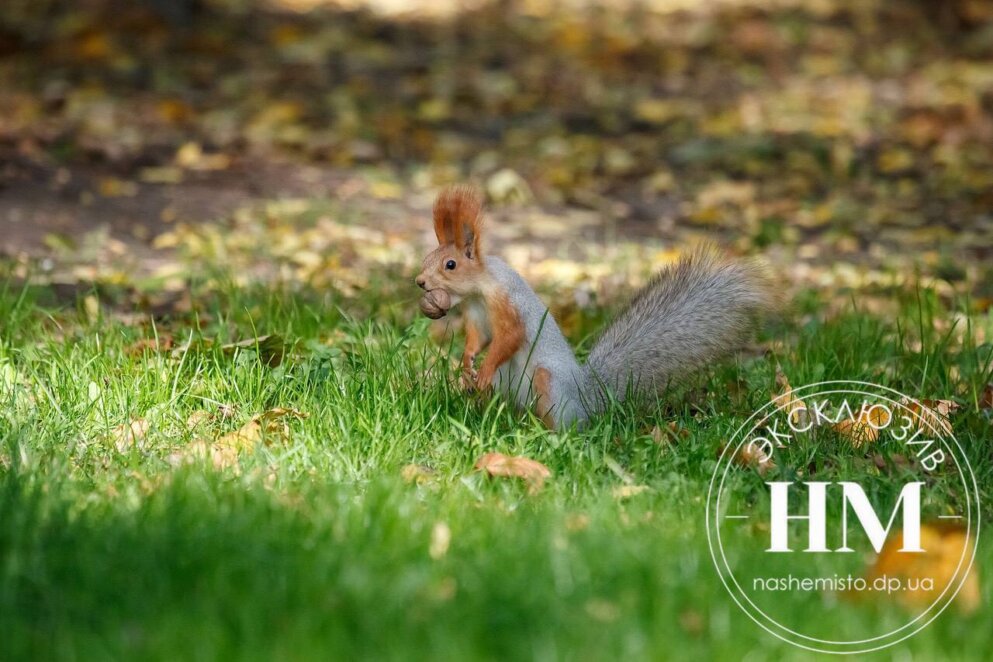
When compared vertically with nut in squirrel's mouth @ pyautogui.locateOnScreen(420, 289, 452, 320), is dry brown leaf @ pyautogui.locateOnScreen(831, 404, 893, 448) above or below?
below

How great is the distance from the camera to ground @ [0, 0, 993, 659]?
211 cm

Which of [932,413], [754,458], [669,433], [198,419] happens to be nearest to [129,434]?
[198,419]

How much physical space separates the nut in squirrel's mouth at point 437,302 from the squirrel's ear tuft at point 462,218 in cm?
10

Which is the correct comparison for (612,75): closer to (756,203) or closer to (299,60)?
(299,60)

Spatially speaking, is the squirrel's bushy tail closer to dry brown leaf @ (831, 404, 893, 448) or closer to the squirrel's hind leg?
the squirrel's hind leg

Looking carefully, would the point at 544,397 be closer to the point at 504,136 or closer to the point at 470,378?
the point at 470,378

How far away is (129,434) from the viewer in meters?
2.90

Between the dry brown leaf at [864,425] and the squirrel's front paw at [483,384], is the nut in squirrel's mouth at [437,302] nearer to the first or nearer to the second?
the squirrel's front paw at [483,384]

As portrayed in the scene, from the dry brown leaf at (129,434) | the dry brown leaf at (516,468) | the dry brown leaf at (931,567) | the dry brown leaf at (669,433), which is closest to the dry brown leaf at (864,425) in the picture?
the dry brown leaf at (669,433)

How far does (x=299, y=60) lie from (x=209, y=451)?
631 cm

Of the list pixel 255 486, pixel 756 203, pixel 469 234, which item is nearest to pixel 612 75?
pixel 756 203

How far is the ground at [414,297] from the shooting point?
211 centimetres

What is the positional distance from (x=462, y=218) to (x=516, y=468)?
1.86 ft

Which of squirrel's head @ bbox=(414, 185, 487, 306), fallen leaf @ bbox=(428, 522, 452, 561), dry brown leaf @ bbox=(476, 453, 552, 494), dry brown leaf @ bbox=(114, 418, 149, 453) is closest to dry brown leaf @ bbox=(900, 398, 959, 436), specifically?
dry brown leaf @ bbox=(476, 453, 552, 494)
